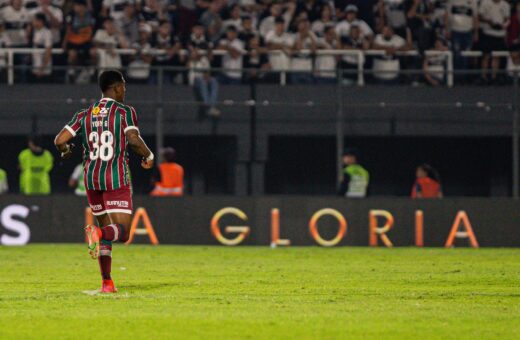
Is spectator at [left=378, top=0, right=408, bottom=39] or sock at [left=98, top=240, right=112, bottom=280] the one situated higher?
spectator at [left=378, top=0, right=408, bottom=39]

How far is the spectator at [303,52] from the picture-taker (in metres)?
25.5

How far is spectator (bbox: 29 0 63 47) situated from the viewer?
85.3ft

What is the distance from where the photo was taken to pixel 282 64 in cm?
2569

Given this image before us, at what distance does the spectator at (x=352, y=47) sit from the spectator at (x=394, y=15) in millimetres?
651

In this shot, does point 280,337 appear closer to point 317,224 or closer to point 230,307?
point 230,307

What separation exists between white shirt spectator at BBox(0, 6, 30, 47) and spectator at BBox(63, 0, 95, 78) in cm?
85

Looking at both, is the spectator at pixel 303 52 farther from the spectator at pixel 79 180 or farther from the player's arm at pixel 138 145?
the player's arm at pixel 138 145

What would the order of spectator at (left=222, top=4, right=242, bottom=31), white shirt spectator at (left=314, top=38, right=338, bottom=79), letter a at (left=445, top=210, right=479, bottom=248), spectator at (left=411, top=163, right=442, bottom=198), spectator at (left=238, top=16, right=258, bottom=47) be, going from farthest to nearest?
spectator at (left=222, top=4, right=242, bottom=31) → spectator at (left=238, top=16, right=258, bottom=47) → white shirt spectator at (left=314, top=38, right=338, bottom=79) → spectator at (left=411, top=163, right=442, bottom=198) → letter a at (left=445, top=210, right=479, bottom=248)

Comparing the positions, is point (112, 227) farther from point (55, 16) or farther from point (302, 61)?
point (55, 16)

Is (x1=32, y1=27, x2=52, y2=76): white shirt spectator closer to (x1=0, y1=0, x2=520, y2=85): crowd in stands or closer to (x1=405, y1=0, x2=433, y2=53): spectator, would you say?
(x1=0, y1=0, x2=520, y2=85): crowd in stands

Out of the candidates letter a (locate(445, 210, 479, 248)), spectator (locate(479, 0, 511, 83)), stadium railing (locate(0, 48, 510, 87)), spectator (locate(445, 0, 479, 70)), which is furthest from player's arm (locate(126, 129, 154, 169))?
spectator (locate(445, 0, 479, 70))

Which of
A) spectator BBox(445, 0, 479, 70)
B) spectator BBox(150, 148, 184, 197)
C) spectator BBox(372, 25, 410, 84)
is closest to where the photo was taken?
spectator BBox(150, 148, 184, 197)

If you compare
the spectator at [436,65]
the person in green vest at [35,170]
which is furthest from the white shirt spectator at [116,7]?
the spectator at [436,65]

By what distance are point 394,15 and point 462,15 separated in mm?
1379
